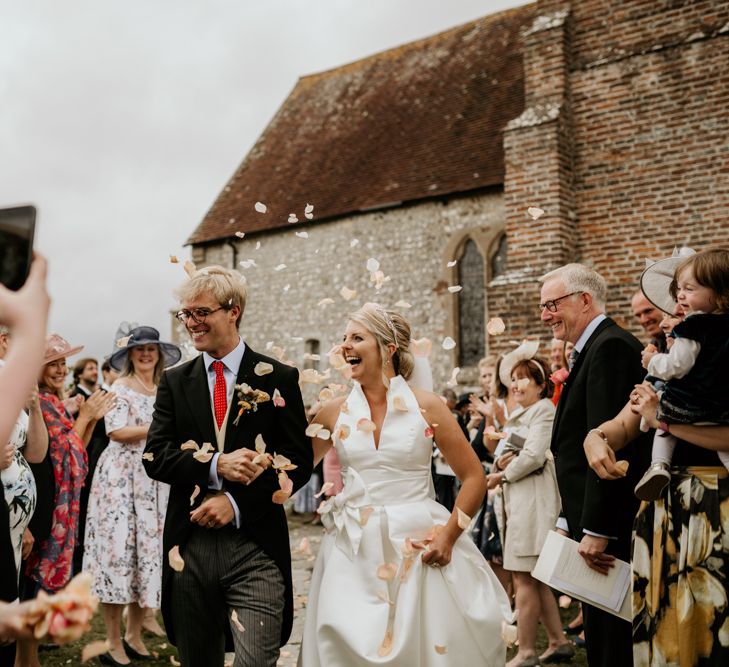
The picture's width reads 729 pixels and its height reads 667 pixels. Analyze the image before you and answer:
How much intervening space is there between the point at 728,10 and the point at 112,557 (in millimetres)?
10652

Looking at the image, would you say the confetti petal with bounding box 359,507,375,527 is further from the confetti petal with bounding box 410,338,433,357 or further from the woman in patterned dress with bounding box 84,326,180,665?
the woman in patterned dress with bounding box 84,326,180,665

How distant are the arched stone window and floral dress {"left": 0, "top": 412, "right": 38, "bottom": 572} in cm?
1475

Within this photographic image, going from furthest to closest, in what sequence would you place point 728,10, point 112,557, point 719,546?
1. point 728,10
2. point 112,557
3. point 719,546

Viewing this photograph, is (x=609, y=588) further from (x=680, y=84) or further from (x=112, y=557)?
(x=680, y=84)

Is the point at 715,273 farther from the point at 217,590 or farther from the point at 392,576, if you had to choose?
the point at 217,590

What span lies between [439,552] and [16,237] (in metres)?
2.46

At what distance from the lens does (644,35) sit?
457 inches

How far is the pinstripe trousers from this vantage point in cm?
333

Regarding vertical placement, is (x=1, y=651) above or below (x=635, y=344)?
below

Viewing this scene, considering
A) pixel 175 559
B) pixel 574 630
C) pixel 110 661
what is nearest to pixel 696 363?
pixel 175 559

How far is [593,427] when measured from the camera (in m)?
3.66

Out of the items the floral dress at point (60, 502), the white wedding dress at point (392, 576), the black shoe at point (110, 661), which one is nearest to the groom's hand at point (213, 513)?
the white wedding dress at point (392, 576)

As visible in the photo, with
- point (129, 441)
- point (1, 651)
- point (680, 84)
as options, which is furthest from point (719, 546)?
point (680, 84)

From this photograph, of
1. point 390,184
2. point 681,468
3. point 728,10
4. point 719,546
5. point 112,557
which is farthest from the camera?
point 390,184
